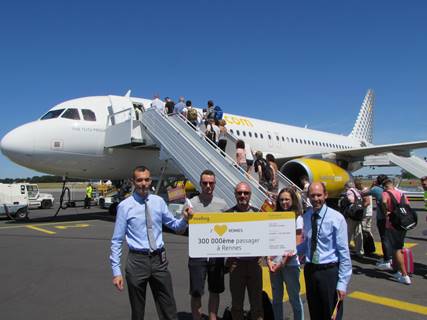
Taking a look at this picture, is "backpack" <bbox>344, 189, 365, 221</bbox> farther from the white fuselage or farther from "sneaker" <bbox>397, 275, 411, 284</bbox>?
the white fuselage

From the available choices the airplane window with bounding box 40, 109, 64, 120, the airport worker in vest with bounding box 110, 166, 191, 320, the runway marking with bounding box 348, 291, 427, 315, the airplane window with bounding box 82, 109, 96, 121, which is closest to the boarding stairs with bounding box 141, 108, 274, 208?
the airplane window with bounding box 82, 109, 96, 121

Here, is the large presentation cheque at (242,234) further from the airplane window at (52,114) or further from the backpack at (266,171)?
the airplane window at (52,114)

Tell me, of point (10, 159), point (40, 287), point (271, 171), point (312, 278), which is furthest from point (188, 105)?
point (312, 278)

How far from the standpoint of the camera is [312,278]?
3230 mm

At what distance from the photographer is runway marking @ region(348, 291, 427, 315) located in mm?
4566

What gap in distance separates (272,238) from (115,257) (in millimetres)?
1421

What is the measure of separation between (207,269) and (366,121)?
34970 millimetres

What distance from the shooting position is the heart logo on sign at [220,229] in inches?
132

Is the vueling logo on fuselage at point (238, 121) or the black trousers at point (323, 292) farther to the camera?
the vueling logo on fuselage at point (238, 121)

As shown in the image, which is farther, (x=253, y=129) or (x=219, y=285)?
(x=253, y=129)

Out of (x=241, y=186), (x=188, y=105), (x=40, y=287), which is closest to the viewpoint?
(x=241, y=186)

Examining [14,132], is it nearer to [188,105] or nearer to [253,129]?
[188,105]

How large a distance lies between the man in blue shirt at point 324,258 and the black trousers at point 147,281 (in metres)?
1.28

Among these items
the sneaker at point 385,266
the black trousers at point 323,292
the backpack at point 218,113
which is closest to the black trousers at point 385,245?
the sneaker at point 385,266
